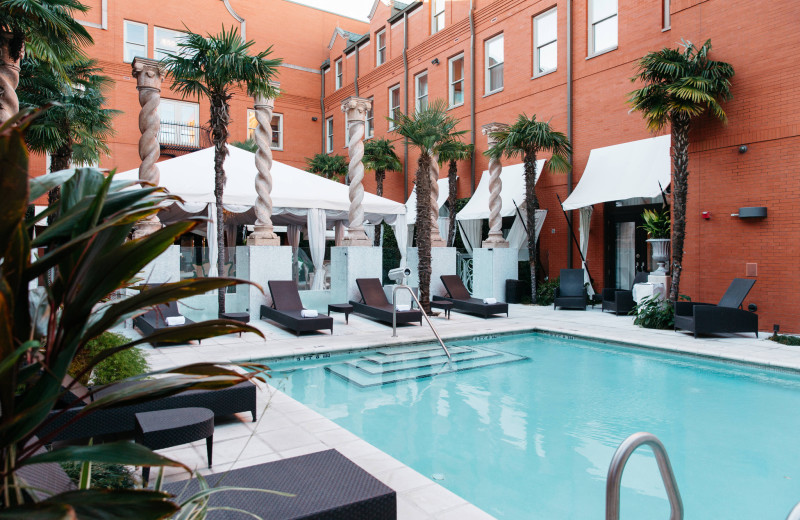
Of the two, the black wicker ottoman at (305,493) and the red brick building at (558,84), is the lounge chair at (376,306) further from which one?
the black wicker ottoman at (305,493)

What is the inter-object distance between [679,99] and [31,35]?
1023 cm

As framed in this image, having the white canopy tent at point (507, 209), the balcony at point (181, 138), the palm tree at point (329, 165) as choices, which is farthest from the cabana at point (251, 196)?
the balcony at point (181, 138)

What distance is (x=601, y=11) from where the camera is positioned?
46.0ft

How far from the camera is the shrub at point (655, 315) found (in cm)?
969

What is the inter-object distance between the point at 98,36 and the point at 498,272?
17.4 metres

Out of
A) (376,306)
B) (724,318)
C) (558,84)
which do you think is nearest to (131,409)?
(376,306)

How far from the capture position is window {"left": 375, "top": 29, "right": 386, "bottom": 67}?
21906 mm

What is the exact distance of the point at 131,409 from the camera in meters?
3.78

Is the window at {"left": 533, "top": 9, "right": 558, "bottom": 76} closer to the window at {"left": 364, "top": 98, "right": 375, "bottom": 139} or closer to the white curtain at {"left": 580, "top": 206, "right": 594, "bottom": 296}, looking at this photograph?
the white curtain at {"left": 580, "top": 206, "right": 594, "bottom": 296}

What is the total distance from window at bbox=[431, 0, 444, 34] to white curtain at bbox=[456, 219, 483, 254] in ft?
24.2

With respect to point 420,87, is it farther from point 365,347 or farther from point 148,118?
point 365,347

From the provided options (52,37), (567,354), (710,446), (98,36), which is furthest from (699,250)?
(98,36)

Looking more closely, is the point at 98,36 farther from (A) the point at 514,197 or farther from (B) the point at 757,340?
(B) the point at 757,340

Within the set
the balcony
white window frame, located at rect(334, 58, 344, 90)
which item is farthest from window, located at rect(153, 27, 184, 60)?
white window frame, located at rect(334, 58, 344, 90)
